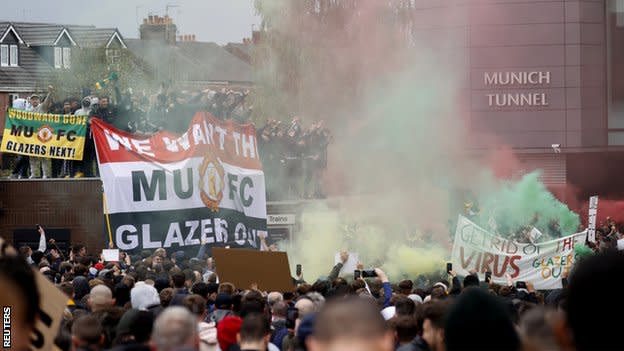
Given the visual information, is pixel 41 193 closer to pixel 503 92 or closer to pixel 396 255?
pixel 396 255

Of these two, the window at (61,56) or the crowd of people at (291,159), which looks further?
the window at (61,56)

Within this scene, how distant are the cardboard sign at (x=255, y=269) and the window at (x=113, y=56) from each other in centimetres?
4248

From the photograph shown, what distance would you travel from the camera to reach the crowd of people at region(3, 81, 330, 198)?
22.6 m

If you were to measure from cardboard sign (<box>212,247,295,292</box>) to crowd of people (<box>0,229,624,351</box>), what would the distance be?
0.20 m

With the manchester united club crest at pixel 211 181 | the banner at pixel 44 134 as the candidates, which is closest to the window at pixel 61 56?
the banner at pixel 44 134

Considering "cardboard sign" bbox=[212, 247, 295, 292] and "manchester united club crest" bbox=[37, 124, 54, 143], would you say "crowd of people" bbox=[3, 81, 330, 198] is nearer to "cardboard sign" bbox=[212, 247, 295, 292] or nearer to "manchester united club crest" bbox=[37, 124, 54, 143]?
"manchester united club crest" bbox=[37, 124, 54, 143]

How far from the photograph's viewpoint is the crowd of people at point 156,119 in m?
22.6

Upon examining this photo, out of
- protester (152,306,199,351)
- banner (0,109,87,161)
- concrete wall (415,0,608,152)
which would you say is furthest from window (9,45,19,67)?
protester (152,306,199,351)

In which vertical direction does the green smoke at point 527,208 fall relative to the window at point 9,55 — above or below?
below

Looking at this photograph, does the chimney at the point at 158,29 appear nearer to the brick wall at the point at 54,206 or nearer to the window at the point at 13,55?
the window at the point at 13,55

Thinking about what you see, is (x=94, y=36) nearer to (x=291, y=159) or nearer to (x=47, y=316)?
(x=291, y=159)

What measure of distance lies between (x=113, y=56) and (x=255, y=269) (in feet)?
143

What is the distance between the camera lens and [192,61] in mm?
64312

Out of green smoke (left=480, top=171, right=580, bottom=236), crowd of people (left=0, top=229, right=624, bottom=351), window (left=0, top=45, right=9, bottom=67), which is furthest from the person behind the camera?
window (left=0, top=45, right=9, bottom=67)
